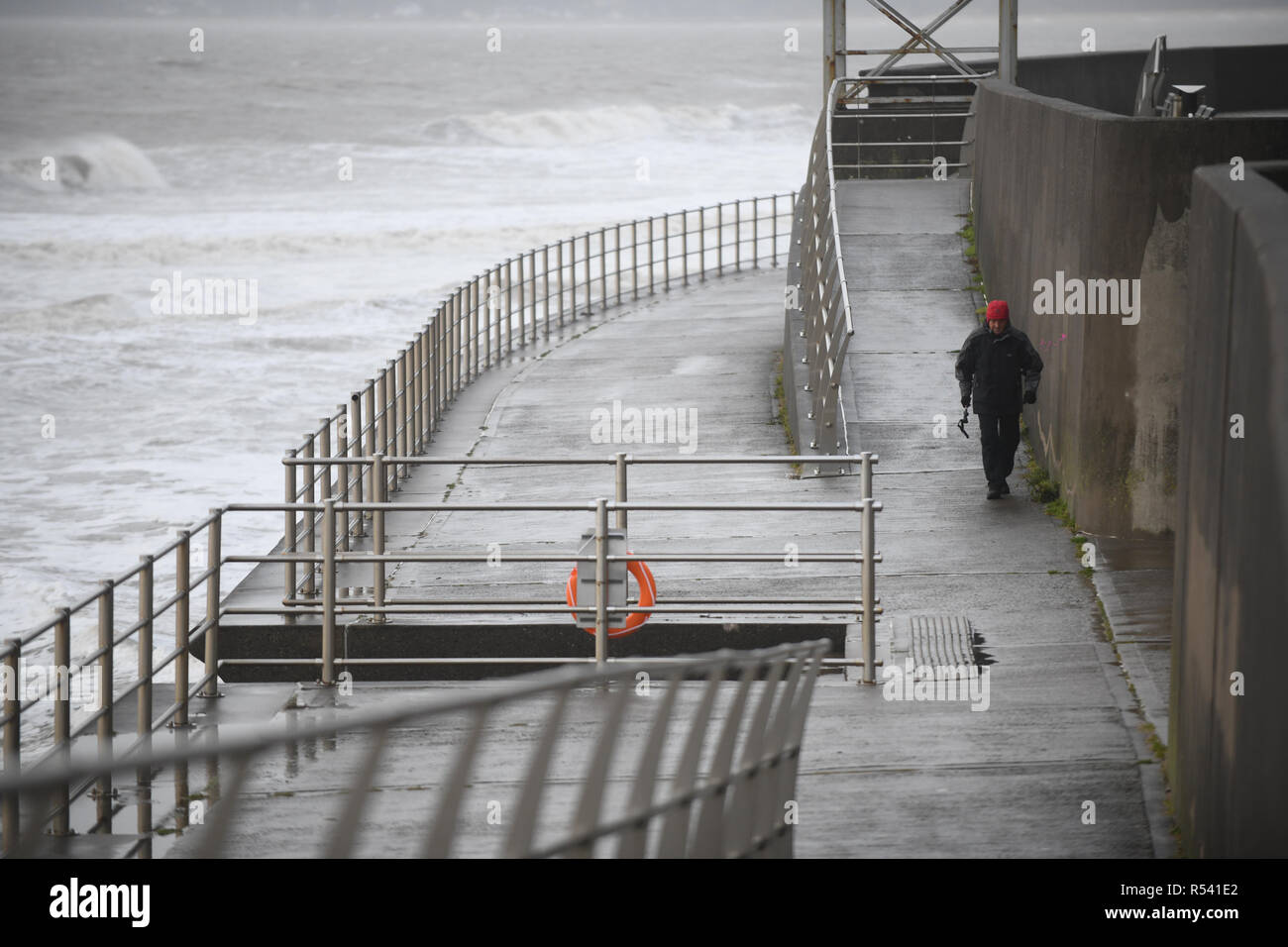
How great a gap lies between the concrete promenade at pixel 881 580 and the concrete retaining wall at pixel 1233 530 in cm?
71

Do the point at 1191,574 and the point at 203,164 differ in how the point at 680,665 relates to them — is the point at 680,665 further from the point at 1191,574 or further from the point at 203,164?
the point at 203,164

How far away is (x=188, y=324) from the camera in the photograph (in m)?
38.1

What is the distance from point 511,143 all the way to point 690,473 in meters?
79.8

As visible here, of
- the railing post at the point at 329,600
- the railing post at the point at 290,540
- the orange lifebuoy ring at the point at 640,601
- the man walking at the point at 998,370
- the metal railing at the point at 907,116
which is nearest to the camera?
the railing post at the point at 329,600

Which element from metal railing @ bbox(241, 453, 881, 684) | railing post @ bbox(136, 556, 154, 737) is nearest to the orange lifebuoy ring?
metal railing @ bbox(241, 453, 881, 684)

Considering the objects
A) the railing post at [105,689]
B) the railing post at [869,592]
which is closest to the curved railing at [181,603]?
the railing post at [105,689]

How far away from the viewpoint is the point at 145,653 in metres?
7.88

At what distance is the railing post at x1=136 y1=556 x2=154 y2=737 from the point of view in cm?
779

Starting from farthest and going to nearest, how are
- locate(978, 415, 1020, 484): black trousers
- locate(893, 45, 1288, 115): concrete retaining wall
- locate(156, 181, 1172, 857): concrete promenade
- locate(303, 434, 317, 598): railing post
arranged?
locate(893, 45, 1288, 115): concrete retaining wall, locate(978, 415, 1020, 484): black trousers, locate(303, 434, 317, 598): railing post, locate(156, 181, 1172, 857): concrete promenade

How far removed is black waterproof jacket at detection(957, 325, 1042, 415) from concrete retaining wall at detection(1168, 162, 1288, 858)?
192 inches

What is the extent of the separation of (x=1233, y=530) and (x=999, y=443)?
23.3 feet

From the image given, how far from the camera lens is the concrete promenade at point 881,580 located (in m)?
6.76

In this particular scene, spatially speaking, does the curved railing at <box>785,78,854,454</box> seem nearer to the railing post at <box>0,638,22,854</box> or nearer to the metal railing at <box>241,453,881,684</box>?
the metal railing at <box>241,453,881,684</box>

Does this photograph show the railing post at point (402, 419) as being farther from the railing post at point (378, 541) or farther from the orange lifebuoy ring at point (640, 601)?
the orange lifebuoy ring at point (640, 601)
